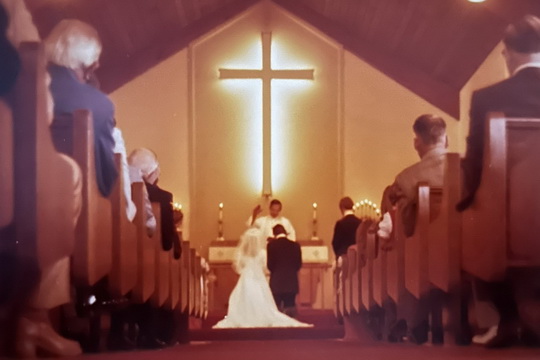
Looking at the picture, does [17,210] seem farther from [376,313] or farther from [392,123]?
[392,123]

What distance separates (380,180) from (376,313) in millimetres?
5880

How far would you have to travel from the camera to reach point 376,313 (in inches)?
217

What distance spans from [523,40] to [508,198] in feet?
1.70

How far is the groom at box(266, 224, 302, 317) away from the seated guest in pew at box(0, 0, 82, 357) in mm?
5839

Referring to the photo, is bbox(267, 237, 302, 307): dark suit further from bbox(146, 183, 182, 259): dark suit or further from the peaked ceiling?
bbox(146, 183, 182, 259): dark suit

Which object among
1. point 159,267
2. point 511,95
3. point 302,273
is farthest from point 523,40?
point 302,273

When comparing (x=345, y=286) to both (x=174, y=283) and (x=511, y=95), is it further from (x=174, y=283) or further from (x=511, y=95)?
(x=511, y=95)

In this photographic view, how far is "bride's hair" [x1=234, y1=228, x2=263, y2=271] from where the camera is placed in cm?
905

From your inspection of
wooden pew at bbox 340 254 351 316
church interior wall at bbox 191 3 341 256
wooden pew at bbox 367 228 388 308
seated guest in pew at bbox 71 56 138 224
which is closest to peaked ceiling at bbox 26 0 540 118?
church interior wall at bbox 191 3 341 256

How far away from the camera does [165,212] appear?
4.84 metres

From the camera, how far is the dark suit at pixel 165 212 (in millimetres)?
4766

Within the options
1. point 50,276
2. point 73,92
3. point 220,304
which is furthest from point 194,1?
point 50,276

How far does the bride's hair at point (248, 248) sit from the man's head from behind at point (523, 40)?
572cm

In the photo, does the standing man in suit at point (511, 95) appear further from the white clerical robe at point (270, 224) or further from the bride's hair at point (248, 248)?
the white clerical robe at point (270, 224)
